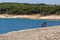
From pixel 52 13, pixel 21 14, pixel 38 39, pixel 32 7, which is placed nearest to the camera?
pixel 38 39

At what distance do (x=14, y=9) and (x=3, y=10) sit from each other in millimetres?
3775

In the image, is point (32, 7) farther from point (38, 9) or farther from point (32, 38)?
point (32, 38)

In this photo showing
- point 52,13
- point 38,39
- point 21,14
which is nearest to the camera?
point 38,39

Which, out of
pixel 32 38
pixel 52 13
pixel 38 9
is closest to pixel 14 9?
pixel 38 9

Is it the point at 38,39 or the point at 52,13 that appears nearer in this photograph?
the point at 38,39

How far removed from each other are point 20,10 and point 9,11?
12.8 feet

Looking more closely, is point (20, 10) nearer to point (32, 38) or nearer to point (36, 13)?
point (36, 13)

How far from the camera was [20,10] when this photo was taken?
88125 mm

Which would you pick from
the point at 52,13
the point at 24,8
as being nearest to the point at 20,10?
the point at 24,8

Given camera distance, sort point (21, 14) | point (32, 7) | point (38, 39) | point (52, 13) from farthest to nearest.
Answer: point (32, 7)
point (21, 14)
point (52, 13)
point (38, 39)

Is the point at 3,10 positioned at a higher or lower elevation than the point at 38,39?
lower

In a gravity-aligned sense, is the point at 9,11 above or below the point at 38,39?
below

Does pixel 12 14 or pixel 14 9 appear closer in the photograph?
pixel 12 14

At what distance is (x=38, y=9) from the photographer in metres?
85.2
